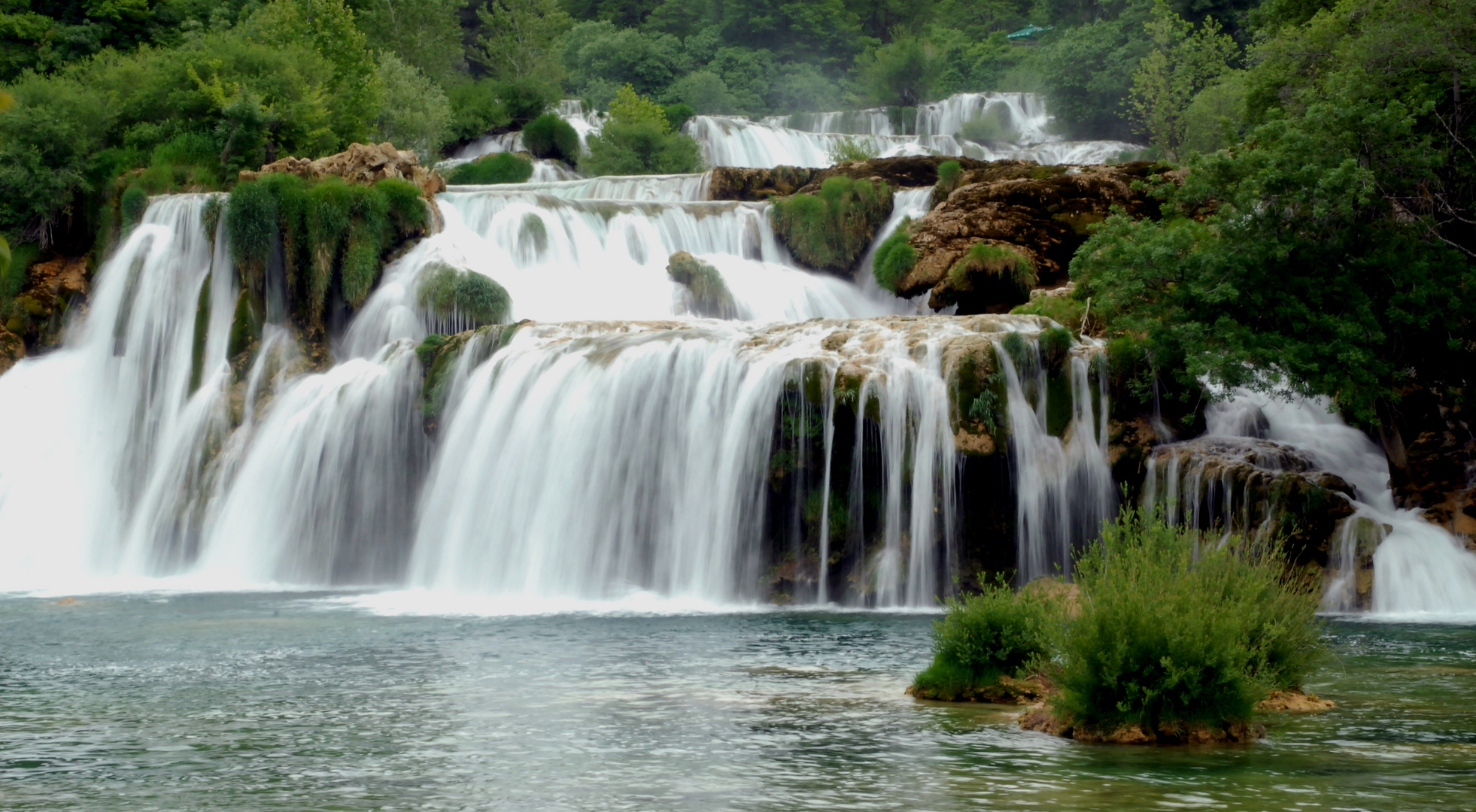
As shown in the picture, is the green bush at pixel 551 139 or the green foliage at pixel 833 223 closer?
the green foliage at pixel 833 223

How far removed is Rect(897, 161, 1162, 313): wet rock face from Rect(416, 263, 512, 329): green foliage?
31.0 feet

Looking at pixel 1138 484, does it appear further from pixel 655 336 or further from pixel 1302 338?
pixel 655 336

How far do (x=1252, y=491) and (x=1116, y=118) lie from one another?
4863 cm

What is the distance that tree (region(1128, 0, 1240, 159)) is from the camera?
166ft

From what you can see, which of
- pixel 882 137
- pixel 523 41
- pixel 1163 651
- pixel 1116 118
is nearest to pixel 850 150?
pixel 882 137

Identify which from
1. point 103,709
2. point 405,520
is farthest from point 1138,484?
point 103,709

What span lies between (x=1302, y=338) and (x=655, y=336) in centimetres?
1124

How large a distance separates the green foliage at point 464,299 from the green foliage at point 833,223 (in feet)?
27.1

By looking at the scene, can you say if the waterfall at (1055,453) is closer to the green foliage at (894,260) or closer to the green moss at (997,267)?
the green moss at (997,267)

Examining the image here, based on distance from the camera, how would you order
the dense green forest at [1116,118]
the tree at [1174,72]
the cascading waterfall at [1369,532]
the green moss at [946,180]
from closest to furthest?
the cascading waterfall at [1369,532] < the dense green forest at [1116,118] < the green moss at [946,180] < the tree at [1174,72]

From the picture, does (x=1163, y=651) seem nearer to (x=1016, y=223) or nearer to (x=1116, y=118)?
(x=1016, y=223)

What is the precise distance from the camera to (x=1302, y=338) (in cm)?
2088

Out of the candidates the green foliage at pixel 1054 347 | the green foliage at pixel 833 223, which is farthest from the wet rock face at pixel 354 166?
the green foliage at pixel 1054 347

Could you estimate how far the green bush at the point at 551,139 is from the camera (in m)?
54.7
